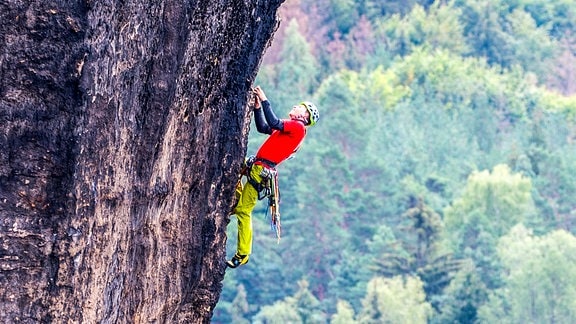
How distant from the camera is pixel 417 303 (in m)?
63.2

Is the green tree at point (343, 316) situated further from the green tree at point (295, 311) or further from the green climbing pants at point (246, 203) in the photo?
the green climbing pants at point (246, 203)

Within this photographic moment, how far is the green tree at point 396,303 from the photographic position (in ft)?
202

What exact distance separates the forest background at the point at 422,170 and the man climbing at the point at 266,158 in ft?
164

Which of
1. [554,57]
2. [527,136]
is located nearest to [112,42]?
[527,136]

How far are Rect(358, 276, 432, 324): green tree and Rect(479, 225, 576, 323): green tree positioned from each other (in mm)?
2575

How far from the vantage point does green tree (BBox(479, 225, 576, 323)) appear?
204ft

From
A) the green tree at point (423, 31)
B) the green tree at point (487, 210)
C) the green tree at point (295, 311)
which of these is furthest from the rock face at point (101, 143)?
the green tree at point (423, 31)

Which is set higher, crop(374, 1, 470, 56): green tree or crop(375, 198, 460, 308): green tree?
crop(374, 1, 470, 56): green tree

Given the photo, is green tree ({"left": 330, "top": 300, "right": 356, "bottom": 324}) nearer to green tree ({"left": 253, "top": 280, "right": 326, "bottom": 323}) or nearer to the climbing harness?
green tree ({"left": 253, "top": 280, "right": 326, "bottom": 323})

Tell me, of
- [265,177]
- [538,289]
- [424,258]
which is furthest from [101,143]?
[424,258]

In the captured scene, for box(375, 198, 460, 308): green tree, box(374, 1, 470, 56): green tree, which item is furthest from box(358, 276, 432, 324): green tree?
box(374, 1, 470, 56): green tree

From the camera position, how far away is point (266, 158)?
11234 mm

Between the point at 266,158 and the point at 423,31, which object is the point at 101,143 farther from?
the point at 423,31

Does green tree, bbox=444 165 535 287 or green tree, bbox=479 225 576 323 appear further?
green tree, bbox=444 165 535 287
